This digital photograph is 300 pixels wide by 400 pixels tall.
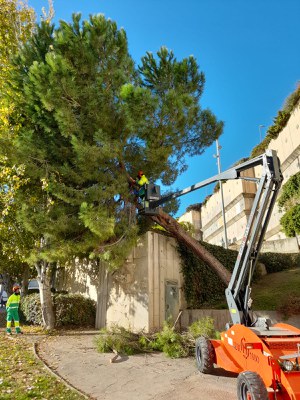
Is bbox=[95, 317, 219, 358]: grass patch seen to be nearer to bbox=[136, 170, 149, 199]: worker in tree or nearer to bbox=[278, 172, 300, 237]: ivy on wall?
bbox=[136, 170, 149, 199]: worker in tree

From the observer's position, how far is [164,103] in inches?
395

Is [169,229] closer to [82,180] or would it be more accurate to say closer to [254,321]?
[82,180]

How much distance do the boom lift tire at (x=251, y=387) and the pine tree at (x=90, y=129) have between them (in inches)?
217

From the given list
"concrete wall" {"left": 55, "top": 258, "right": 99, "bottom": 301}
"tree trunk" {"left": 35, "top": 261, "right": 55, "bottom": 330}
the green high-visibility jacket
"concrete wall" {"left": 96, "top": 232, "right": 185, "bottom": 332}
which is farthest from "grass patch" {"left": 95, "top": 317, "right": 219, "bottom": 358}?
"concrete wall" {"left": 55, "top": 258, "right": 99, "bottom": 301}

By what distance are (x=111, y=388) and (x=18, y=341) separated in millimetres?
5081

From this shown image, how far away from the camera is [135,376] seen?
21.3 ft

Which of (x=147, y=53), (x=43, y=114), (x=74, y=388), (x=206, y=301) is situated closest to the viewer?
(x=74, y=388)

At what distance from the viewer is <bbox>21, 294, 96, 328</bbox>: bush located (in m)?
12.0

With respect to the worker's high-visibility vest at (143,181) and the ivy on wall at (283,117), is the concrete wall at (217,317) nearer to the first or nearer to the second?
the worker's high-visibility vest at (143,181)

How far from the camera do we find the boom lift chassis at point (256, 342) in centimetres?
417

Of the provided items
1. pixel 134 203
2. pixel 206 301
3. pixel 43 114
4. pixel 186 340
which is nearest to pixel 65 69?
pixel 43 114

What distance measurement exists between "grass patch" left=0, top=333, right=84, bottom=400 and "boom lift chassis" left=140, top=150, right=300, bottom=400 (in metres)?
2.59

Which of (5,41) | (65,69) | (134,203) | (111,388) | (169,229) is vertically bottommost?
(111,388)

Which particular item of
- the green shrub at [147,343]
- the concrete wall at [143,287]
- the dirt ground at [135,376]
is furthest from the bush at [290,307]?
the dirt ground at [135,376]
